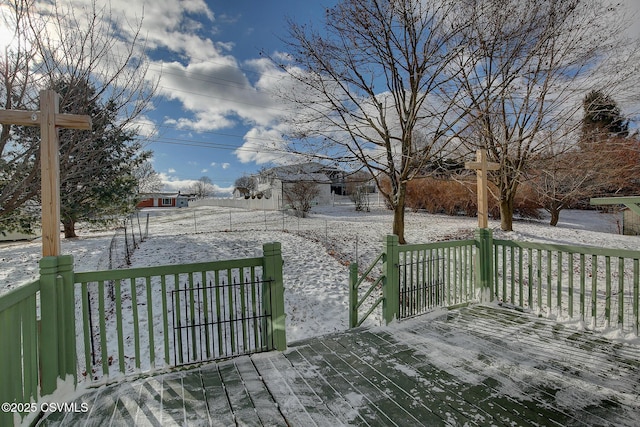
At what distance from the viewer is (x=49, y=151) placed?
218 centimetres

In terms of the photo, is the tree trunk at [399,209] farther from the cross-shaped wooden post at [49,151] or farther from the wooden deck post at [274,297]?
the cross-shaped wooden post at [49,151]

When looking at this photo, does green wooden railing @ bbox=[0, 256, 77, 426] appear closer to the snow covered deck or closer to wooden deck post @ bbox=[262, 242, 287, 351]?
the snow covered deck

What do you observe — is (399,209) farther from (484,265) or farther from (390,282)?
(390,282)

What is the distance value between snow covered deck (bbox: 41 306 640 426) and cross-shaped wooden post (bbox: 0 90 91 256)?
116cm

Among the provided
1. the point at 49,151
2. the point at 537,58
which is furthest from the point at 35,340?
the point at 537,58

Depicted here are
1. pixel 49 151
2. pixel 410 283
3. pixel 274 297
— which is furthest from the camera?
pixel 410 283

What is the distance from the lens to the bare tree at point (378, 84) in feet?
22.2

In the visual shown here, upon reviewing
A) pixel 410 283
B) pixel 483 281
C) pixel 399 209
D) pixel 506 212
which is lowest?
pixel 483 281

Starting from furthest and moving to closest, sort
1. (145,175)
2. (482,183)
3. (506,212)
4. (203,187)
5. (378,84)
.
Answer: (203,187)
(145,175)
(506,212)
(378,84)
(482,183)

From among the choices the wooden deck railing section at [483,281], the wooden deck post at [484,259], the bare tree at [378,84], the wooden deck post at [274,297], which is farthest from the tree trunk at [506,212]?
the wooden deck post at [274,297]

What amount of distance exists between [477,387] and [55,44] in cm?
525

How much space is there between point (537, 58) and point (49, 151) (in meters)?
8.97

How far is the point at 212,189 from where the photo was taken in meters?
70.0

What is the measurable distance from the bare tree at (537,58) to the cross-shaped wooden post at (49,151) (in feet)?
22.1
